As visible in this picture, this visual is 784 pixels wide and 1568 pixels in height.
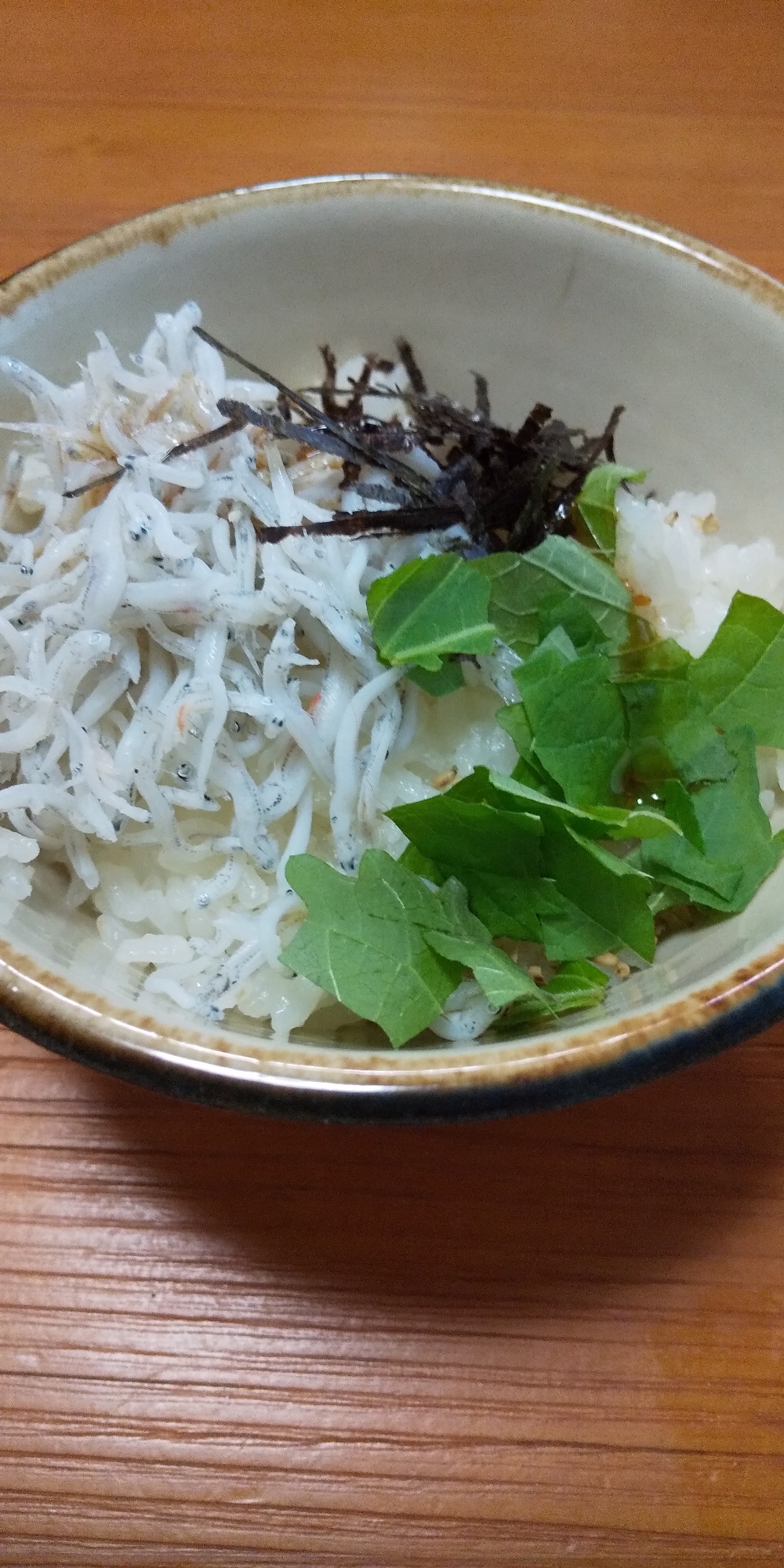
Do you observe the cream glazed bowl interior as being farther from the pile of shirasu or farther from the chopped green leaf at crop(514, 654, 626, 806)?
the chopped green leaf at crop(514, 654, 626, 806)

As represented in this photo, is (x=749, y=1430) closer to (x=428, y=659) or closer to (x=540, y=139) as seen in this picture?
(x=428, y=659)

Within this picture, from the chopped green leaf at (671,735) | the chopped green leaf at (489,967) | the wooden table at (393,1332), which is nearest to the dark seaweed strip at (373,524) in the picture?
the chopped green leaf at (671,735)

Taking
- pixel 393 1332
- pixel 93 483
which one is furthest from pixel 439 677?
pixel 393 1332

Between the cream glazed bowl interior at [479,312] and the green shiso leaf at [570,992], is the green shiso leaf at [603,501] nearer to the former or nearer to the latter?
the cream glazed bowl interior at [479,312]

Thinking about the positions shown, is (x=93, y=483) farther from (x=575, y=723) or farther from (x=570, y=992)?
(x=570, y=992)

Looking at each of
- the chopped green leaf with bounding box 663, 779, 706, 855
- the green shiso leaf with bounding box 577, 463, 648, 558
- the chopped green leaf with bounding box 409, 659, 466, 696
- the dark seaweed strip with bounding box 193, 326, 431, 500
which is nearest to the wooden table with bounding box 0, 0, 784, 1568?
the chopped green leaf with bounding box 663, 779, 706, 855
